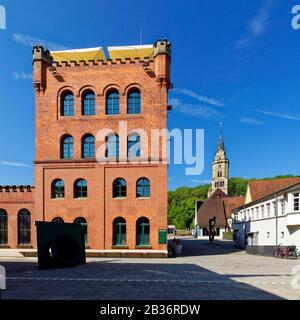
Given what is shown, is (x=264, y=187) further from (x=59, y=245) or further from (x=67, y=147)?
(x=59, y=245)

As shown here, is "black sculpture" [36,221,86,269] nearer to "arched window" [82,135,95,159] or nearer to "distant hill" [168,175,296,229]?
"arched window" [82,135,95,159]

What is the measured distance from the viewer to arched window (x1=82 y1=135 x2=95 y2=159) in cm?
2252

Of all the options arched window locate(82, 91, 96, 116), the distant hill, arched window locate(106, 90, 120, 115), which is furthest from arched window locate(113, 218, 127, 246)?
the distant hill

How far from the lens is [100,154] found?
22109 mm

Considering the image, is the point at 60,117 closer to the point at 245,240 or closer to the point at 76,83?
the point at 76,83

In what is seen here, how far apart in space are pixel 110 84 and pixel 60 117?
4929 mm

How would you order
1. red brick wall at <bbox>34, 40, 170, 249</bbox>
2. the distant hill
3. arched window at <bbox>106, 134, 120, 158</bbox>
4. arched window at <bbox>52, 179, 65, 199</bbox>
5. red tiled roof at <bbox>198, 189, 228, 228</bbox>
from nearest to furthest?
1. red brick wall at <bbox>34, 40, 170, 249</bbox>
2. arched window at <bbox>106, 134, 120, 158</bbox>
3. arched window at <bbox>52, 179, 65, 199</bbox>
4. red tiled roof at <bbox>198, 189, 228, 228</bbox>
5. the distant hill

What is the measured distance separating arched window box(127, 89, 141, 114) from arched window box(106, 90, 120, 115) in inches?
35.9

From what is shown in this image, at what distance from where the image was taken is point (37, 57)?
75.2ft

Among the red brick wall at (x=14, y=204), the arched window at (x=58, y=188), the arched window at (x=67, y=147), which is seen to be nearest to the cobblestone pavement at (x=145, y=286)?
the arched window at (x=58, y=188)

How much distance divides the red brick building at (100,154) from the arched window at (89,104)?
0.08m

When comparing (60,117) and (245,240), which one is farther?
(245,240)

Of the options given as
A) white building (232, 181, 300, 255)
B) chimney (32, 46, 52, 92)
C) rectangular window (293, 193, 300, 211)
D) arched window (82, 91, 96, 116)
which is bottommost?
white building (232, 181, 300, 255)
